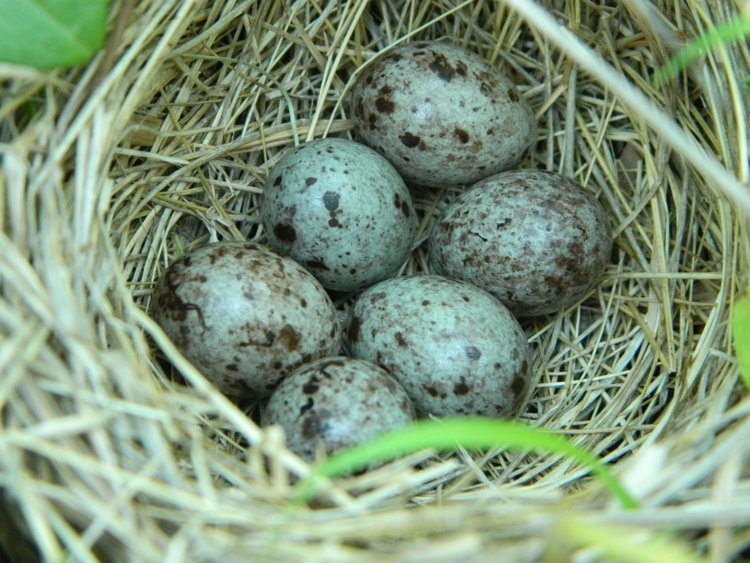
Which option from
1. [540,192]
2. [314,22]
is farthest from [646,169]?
[314,22]

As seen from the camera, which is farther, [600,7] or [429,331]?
[600,7]

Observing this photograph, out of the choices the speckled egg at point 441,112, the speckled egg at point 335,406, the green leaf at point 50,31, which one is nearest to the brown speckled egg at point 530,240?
the speckled egg at point 441,112

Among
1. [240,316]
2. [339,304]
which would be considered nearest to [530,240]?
[339,304]

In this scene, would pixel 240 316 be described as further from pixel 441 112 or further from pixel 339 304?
pixel 441 112

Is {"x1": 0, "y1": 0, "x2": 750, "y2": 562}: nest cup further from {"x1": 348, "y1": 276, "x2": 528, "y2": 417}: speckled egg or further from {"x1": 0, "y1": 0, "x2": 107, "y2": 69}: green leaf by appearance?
{"x1": 348, "y1": 276, "x2": 528, "y2": 417}: speckled egg

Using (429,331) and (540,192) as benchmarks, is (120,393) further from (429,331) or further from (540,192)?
(540,192)

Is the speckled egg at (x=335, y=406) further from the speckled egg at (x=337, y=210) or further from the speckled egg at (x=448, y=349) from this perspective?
the speckled egg at (x=337, y=210)
